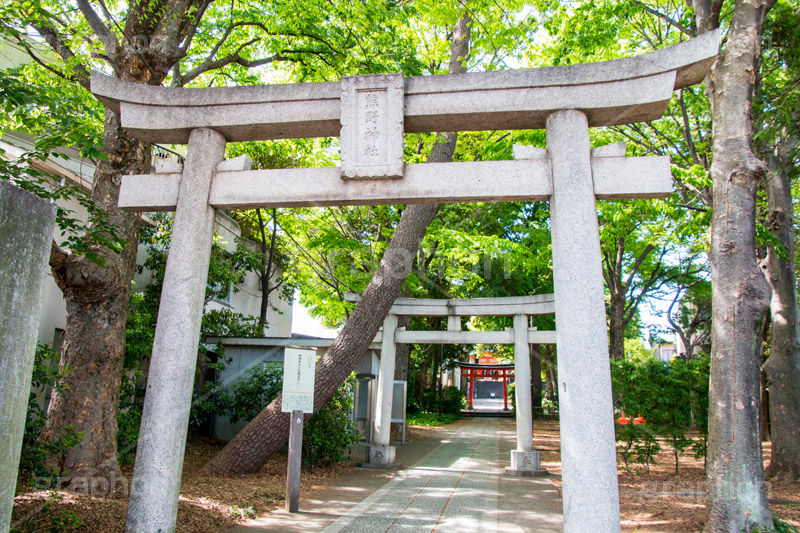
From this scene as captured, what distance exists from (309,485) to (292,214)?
31.5 ft

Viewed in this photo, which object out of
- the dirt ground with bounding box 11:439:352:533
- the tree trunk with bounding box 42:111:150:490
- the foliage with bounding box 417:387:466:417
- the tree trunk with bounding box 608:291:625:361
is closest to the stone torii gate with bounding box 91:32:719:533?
the dirt ground with bounding box 11:439:352:533

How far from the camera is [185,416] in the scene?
15.3 ft

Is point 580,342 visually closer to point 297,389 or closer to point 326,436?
point 297,389

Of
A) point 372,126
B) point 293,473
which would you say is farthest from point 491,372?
point 372,126

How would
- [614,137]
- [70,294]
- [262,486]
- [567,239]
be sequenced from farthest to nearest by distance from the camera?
1. [614,137]
2. [262,486]
3. [70,294]
4. [567,239]

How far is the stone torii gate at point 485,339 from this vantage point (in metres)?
10.9

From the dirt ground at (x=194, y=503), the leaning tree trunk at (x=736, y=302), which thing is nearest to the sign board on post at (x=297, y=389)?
the dirt ground at (x=194, y=503)

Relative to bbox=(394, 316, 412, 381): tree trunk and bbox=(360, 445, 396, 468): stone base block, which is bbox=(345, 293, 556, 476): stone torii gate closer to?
bbox=(360, 445, 396, 468): stone base block

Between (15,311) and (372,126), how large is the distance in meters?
2.98

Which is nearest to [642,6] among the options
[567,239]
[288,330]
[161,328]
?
[567,239]

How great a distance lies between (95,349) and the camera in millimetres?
6734

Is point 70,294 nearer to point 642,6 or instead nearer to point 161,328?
point 161,328

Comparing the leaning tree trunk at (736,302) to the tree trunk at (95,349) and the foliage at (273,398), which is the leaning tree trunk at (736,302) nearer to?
the foliage at (273,398)

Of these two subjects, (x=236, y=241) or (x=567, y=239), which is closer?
(x=567, y=239)
